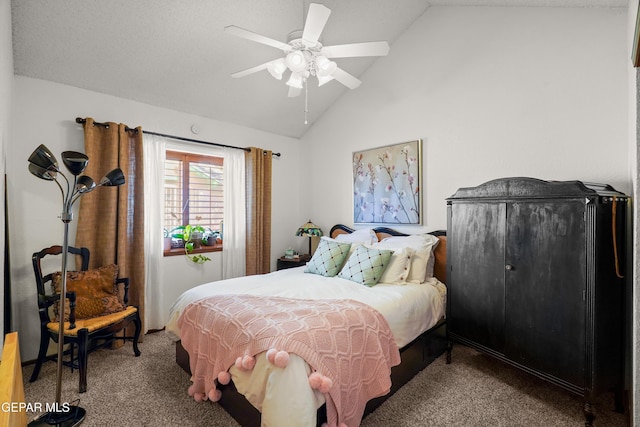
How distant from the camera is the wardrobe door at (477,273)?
225 cm

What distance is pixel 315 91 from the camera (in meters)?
3.84

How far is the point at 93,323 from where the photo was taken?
2.34 m

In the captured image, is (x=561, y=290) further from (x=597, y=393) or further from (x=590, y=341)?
(x=597, y=393)

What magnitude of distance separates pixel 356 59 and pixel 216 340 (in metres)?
3.29

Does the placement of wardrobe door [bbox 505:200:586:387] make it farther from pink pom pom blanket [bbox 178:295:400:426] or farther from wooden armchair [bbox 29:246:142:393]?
wooden armchair [bbox 29:246:142:393]

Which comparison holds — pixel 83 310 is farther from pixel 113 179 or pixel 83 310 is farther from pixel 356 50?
pixel 356 50

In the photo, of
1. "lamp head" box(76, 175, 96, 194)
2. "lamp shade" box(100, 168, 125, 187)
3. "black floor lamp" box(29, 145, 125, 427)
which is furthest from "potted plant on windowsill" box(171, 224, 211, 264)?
"black floor lamp" box(29, 145, 125, 427)

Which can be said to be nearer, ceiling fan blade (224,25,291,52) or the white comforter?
the white comforter

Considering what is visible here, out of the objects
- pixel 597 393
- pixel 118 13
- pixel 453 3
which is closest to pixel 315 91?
pixel 453 3

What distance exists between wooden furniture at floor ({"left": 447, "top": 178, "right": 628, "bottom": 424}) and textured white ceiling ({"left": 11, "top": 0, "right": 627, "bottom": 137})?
154 centimetres

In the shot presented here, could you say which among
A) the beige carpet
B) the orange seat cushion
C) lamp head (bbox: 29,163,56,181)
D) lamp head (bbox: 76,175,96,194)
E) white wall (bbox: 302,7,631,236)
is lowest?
the beige carpet

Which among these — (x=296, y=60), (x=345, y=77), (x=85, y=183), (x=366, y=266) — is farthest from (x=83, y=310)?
(x=345, y=77)

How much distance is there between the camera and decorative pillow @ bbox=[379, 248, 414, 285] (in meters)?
2.68

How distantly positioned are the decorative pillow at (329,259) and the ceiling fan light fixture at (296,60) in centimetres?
171
